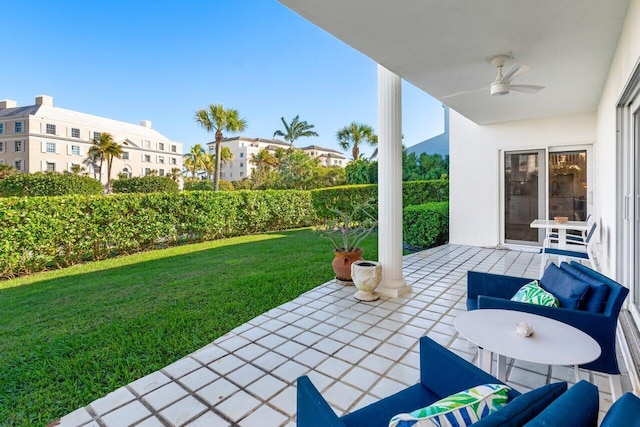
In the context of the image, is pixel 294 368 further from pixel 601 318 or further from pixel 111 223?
pixel 111 223

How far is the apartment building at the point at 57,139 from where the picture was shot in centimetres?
2828

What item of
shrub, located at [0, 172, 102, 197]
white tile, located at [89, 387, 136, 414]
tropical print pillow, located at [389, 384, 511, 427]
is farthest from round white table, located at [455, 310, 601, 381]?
shrub, located at [0, 172, 102, 197]

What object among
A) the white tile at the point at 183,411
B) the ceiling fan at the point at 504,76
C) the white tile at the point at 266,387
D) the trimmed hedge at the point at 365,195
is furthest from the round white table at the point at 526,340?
the trimmed hedge at the point at 365,195

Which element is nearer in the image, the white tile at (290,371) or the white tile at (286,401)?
the white tile at (286,401)

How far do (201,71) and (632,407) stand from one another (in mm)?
26434

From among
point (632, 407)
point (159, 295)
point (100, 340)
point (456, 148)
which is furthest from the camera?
point (456, 148)

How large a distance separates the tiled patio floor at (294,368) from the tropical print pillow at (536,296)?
1.78ft

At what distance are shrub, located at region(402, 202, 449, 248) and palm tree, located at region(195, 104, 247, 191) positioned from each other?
37.8 feet

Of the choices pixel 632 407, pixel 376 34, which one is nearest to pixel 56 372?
pixel 632 407

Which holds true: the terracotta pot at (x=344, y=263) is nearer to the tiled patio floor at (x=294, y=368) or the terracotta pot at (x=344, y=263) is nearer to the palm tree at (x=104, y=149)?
the tiled patio floor at (x=294, y=368)

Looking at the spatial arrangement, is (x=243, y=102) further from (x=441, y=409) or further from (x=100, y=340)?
(x=441, y=409)

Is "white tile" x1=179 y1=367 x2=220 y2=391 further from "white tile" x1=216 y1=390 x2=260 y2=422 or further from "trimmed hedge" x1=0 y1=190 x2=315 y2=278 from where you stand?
"trimmed hedge" x1=0 y1=190 x2=315 y2=278

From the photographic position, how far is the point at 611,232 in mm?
3748

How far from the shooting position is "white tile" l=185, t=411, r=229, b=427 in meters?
1.86
